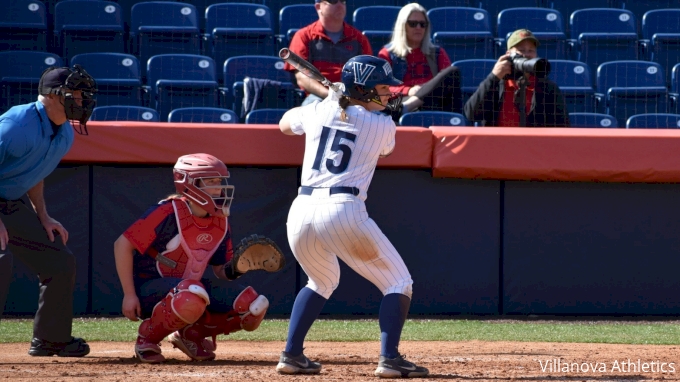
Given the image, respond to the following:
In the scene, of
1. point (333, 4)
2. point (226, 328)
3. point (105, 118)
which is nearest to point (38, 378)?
point (226, 328)

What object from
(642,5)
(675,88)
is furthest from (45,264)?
(642,5)

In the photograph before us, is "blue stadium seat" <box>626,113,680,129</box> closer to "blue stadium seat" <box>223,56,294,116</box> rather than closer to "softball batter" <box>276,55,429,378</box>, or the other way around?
"blue stadium seat" <box>223,56,294,116</box>

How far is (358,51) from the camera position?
8211mm

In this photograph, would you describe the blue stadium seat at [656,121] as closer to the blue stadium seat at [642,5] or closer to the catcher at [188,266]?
the blue stadium seat at [642,5]

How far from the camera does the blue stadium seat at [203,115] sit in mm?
8125

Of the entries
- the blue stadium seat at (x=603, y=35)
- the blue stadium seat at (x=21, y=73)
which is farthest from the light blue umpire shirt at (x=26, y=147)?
the blue stadium seat at (x=603, y=35)

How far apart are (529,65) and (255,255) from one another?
360cm

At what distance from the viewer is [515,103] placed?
25.6 ft

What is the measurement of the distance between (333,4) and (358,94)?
384 cm

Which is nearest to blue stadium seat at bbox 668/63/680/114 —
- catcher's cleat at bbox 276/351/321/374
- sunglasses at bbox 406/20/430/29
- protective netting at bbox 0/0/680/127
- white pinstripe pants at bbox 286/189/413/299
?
protective netting at bbox 0/0/680/127

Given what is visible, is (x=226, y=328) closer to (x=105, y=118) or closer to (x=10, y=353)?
(x=10, y=353)

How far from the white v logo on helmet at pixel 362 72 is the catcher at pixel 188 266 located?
0.92 metres

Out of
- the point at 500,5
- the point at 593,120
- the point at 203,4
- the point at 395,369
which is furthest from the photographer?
the point at 500,5

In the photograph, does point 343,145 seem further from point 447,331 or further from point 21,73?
point 21,73
